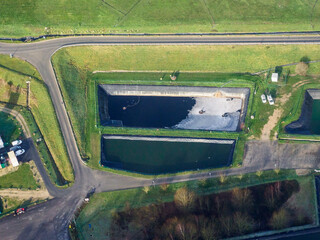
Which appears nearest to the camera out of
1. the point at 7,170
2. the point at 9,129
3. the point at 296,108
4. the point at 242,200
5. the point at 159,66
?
the point at 242,200

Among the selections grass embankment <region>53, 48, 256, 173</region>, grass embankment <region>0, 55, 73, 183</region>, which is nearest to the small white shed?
grass embankment <region>53, 48, 256, 173</region>

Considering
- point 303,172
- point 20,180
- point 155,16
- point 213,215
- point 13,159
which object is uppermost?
point 155,16

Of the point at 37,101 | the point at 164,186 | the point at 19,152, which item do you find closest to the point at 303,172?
the point at 164,186

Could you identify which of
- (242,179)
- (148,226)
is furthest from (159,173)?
(242,179)

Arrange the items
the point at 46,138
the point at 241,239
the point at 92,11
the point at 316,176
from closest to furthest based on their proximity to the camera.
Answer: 1. the point at 241,239
2. the point at 316,176
3. the point at 46,138
4. the point at 92,11

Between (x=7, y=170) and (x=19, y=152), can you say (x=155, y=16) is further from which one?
(x=7, y=170)

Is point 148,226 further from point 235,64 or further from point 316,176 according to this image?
point 235,64
